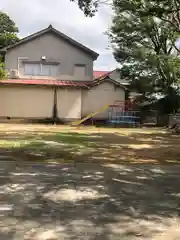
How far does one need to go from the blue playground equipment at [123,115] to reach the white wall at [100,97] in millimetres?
438

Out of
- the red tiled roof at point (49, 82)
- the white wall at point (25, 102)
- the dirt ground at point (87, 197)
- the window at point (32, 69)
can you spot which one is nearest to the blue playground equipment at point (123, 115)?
the red tiled roof at point (49, 82)

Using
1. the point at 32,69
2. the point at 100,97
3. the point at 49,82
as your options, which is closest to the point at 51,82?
the point at 49,82

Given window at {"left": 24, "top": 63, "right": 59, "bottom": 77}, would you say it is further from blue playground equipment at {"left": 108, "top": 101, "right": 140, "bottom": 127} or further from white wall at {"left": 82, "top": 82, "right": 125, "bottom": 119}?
blue playground equipment at {"left": 108, "top": 101, "right": 140, "bottom": 127}

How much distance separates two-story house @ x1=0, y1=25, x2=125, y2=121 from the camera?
26.9 meters

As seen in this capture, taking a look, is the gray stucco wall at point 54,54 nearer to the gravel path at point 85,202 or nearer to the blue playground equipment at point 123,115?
the blue playground equipment at point 123,115

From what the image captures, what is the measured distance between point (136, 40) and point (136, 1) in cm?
1618

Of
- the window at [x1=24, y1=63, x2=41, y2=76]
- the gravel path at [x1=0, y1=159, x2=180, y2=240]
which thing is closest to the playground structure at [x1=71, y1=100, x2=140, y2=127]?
the window at [x1=24, y1=63, x2=41, y2=76]

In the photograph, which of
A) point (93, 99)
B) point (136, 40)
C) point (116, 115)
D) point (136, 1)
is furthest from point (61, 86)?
point (136, 1)

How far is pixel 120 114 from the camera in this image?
90.2 feet

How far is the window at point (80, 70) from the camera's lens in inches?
1144

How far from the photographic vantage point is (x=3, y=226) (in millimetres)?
4344

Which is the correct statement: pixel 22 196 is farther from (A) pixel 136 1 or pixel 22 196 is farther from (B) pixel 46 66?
(B) pixel 46 66

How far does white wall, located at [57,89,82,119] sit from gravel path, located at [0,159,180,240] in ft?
61.7

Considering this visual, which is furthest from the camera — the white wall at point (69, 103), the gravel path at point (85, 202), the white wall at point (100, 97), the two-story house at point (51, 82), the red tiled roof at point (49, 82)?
the white wall at point (100, 97)
